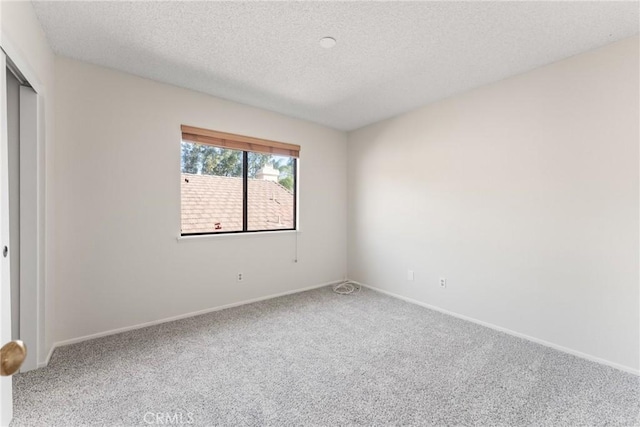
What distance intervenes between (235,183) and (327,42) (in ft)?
6.19

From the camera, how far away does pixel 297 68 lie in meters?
2.49

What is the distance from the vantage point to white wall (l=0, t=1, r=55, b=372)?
1625mm

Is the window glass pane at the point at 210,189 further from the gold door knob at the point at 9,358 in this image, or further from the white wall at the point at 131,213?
the gold door knob at the point at 9,358

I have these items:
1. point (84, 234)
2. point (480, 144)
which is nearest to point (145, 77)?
point (84, 234)

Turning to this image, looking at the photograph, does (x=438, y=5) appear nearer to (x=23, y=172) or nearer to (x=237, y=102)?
(x=237, y=102)

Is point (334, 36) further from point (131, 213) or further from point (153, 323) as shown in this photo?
point (153, 323)

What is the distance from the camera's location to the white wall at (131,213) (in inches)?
92.8

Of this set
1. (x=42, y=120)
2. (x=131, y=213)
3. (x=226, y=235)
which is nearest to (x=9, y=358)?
(x=42, y=120)

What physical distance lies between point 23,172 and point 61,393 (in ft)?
4.74

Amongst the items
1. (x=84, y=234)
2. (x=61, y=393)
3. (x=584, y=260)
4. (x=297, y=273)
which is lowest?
(x=61, y=393)

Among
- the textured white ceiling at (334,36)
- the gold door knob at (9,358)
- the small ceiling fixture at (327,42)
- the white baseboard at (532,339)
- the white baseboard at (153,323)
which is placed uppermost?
the textured white ceiling at (334,36)

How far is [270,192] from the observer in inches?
146

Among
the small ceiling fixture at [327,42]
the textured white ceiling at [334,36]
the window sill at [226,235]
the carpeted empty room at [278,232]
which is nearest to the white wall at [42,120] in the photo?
the carpeted empty room at [278,232]

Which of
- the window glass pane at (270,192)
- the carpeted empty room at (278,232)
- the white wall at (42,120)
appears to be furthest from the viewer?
the window glass pane at (270,192)
